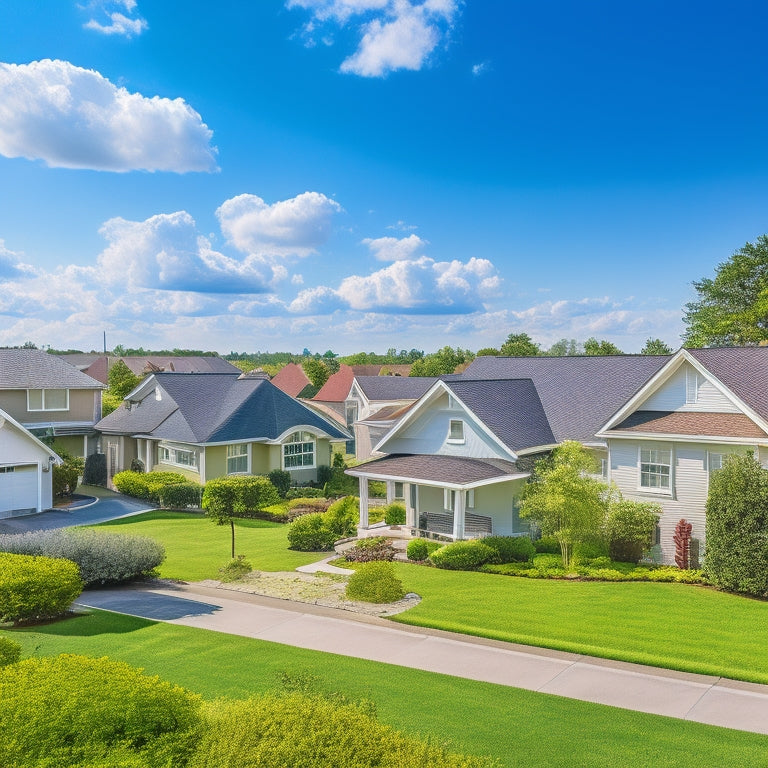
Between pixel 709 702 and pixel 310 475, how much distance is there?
3039cm

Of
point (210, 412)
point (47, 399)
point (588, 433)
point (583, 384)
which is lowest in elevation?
point (588, 433)

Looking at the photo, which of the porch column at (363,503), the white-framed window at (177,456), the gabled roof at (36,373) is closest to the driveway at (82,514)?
the white-framed window at (177,456)

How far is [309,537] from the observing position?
2427 centimetres

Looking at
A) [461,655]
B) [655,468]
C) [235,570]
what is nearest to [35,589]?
[235,570]

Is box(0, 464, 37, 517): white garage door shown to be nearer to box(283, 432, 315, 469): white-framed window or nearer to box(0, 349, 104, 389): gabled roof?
box(0, 349, 104, 389): gabled roof

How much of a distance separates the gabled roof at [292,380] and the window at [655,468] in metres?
64.0

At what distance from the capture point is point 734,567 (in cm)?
1827

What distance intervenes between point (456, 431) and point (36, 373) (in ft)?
86.3

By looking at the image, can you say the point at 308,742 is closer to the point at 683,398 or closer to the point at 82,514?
the point at 683,398

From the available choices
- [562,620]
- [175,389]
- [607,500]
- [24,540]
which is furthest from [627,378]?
[175,389]

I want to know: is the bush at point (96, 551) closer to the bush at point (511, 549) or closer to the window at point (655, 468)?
the bush at point (511, 549)

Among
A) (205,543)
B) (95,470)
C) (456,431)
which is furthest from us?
(95,470)

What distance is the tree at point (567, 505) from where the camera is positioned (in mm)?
21234

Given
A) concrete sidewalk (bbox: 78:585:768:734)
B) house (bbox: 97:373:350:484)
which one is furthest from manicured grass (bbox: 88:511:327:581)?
house (bbox: 97:373:350:484)
